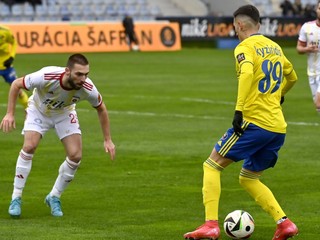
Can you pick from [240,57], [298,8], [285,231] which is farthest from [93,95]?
[298,8]

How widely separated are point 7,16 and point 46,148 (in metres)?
34.6

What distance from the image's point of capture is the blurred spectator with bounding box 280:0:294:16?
5378 cm

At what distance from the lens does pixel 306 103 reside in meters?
25.6

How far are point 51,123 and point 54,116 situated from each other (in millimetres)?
88

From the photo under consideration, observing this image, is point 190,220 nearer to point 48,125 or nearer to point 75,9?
point 48,125

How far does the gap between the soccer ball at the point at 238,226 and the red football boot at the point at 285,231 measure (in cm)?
29

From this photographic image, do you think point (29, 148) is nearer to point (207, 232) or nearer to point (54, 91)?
point (54, 91)

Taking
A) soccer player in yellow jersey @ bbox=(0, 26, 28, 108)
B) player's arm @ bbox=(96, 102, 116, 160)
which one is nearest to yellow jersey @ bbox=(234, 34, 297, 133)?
player's arm @ bbox=(96, 102, 116, 160)

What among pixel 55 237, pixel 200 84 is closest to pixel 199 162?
pixel 55 237

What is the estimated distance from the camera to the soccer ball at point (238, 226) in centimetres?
1031

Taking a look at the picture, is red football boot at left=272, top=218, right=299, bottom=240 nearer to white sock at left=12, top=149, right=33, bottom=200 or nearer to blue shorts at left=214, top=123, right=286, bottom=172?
blue shorts at left=214, top=123, right=286, bottom=172

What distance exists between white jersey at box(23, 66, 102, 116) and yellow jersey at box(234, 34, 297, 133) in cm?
200

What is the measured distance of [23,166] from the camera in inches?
464

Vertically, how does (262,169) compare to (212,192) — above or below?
above
